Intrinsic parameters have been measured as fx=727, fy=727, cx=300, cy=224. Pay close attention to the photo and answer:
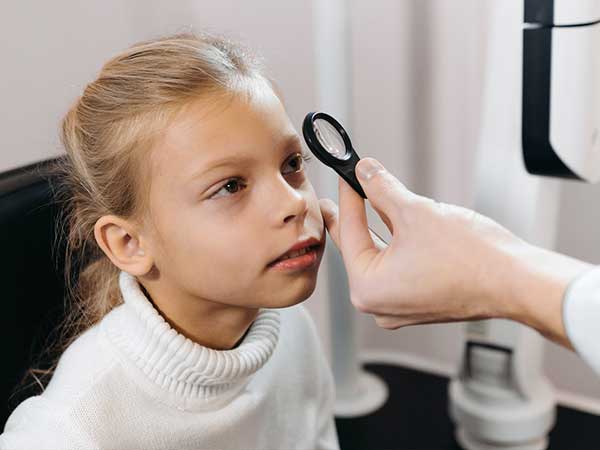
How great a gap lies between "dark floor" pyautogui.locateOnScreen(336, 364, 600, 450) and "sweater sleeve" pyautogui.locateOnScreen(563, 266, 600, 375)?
108 cm

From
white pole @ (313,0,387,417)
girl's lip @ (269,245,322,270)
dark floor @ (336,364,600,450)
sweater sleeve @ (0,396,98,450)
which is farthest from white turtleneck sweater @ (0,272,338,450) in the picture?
dark floor @ (336,364,600,450)

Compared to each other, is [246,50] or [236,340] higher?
[246,50]

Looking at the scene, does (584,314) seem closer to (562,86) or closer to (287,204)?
(287,204)

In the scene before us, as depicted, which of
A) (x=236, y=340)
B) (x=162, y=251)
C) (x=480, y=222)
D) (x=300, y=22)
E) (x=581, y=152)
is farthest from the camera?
(x=300, y=22)

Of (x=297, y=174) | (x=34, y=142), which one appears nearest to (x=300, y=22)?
(x=34, y=142)

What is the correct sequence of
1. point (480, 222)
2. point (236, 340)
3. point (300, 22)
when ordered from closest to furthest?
point (480, 222) → point (236, 340) → point (300, 22)

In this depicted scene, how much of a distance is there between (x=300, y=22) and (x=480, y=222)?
1028 mm

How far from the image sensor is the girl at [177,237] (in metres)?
0.76

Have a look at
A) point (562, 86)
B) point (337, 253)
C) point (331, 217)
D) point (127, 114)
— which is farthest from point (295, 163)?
point (337, 253)

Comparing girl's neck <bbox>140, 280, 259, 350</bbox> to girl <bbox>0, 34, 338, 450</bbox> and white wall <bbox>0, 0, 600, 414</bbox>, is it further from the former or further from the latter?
white wall <bbox>0, 0, 600, 414</bbox>

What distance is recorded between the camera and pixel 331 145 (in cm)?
75

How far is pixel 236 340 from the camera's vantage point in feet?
3.01

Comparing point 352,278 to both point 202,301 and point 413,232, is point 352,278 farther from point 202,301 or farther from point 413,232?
point 202,301

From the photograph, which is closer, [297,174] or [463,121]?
[297,174]
